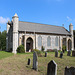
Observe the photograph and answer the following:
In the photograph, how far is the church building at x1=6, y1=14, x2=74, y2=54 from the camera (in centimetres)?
2489

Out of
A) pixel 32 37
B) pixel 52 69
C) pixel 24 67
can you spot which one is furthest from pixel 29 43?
pixel 52 69

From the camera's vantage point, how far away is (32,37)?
26234mm

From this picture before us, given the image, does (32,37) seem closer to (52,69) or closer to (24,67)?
(24,67)

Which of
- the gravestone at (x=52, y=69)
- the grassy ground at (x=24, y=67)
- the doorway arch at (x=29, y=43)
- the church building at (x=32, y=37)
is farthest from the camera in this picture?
the doorway arch at (x=29, y=43)

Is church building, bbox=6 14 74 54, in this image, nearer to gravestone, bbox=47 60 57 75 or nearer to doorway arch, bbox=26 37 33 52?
doorway arch, bbox=26 37 33 52

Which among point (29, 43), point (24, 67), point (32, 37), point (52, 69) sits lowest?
point (24, 67)

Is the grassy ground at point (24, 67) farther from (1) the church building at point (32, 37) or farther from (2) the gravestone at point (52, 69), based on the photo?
(1) the church building at point (32, 37)

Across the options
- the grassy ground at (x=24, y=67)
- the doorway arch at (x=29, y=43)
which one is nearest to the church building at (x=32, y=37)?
the doorway arch at (x=29, y=43)

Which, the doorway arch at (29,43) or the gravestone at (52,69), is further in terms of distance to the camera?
the doorway arch at (29,43)

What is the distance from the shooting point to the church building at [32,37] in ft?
81.7

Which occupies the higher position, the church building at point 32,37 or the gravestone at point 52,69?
the church building at point 32,37

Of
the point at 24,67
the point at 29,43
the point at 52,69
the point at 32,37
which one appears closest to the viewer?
the point at 52,69

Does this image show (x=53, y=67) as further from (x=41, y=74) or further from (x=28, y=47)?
(x=28, y=47)

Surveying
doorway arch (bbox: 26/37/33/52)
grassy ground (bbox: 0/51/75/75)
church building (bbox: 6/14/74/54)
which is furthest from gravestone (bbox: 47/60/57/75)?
doorway arch (bbox: 26/37/33/52)
